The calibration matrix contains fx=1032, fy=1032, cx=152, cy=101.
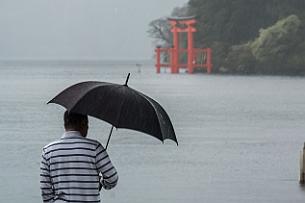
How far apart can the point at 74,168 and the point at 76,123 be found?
0.83 feet

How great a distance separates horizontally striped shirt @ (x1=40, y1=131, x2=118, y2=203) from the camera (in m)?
5.67

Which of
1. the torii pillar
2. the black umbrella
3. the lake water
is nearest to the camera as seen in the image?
the black umbrella

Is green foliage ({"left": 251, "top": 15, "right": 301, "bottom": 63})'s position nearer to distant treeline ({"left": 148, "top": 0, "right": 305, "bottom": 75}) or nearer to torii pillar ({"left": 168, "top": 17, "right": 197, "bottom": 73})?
distant treeline ({"left": 148, "top": 0, "right": 305, "bottom": 75})

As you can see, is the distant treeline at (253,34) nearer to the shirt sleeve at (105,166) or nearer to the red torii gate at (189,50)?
the red torii gate at (189,50)

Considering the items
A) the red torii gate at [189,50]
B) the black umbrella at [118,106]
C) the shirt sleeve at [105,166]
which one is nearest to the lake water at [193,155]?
the black umbrella at [118,106]

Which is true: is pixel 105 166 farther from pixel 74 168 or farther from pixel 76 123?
pixel 76 123

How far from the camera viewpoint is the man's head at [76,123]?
5.71 m

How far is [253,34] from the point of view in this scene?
89750 mm

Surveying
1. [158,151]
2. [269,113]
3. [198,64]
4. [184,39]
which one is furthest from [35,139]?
[184,39]

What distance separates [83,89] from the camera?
6152 millimetres

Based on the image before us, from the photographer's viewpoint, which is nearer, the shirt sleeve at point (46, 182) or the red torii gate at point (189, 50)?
the shirt sleeve at point (46, 182)

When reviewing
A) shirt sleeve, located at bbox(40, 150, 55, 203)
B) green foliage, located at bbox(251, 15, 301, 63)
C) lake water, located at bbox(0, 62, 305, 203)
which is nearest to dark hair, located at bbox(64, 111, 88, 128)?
shirt sleeve, located at bbox(40, 150, 55, 203)

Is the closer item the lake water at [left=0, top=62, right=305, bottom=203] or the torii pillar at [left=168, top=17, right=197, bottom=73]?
the lake water at [left=0, top=62, right=305, bottom=203]

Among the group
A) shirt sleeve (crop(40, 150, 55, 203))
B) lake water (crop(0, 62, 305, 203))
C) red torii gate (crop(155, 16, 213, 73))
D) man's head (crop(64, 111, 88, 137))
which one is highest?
man's head (crop(64, 111, 88, 137))
